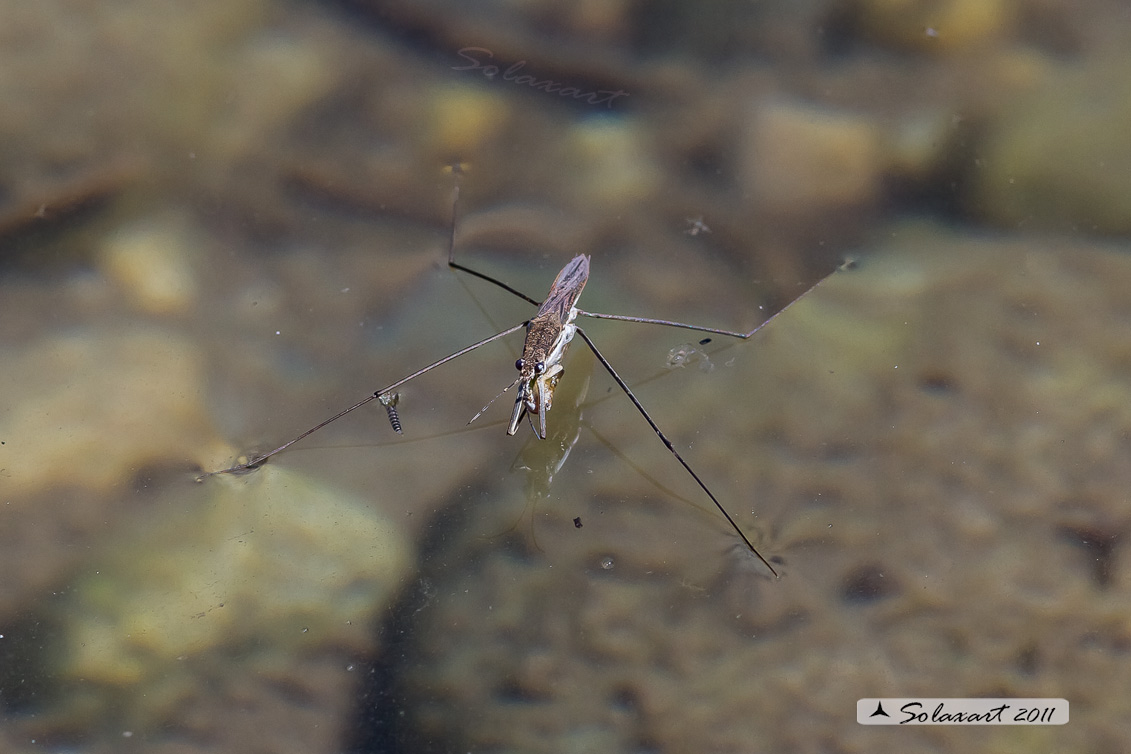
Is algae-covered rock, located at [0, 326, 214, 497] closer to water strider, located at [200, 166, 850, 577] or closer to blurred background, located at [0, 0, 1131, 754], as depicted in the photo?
blurred background, located at [0, 0, 1131, 754]

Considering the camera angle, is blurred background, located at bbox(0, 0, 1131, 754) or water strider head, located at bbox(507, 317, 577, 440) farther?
water strider head, located at bbox(507, 317, 577, 440)

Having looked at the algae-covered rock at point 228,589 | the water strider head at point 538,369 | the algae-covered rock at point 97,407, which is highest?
the water strider head at point 538,369

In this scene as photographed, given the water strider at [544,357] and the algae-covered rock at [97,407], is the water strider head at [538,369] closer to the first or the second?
the water strider at [544,357]

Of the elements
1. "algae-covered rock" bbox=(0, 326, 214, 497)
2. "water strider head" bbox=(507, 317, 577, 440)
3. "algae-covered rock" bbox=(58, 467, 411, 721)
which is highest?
"water strider head" bbox=(507, 317, 577, 440)

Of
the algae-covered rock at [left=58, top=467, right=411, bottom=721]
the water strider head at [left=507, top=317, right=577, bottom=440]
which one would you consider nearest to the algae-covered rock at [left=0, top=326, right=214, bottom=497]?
the algae-covered rock at [left=58, top=467, right=411, bottom=721]

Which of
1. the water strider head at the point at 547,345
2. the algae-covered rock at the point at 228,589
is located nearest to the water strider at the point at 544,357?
the water strider head at the point at 547,345

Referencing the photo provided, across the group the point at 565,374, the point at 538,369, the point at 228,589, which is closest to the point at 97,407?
the point at 228,589

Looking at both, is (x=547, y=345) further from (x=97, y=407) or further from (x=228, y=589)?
(x=97, y=407)
